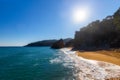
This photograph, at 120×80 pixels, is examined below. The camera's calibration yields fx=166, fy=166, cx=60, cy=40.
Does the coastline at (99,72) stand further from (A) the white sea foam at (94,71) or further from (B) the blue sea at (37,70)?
(B) the blue sea at (37,70)

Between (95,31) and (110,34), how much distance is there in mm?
15759

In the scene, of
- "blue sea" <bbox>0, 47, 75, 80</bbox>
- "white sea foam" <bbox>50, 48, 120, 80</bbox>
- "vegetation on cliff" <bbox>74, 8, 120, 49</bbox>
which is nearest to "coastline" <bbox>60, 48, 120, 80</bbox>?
"white sea foam" <bbox>50, 48, 120, 80</bbox>

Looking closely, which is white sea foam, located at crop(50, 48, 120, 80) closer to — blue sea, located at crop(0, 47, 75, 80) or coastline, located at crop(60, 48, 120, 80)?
coastline, located at crop(60, 48, 120, 80)

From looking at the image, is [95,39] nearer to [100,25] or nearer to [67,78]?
[100,25]

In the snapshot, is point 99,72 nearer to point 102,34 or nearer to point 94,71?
point 94,71

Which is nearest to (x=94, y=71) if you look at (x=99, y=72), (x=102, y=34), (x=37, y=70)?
(x=99, y=72)

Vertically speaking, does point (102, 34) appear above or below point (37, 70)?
above

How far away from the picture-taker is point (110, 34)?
9212 cm

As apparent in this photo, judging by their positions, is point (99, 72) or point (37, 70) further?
point (37, 70)

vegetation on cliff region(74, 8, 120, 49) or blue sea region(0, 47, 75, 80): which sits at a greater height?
vegetation on cliff region(74, 8, 120, 49)

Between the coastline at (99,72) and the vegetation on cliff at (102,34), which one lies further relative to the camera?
the vegetation on cliff at (102,34)

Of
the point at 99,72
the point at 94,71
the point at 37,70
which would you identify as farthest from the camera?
the point at 37,70

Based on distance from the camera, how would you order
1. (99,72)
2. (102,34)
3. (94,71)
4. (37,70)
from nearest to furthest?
(99,72) < (94,71) < (37,70) < (102,34)

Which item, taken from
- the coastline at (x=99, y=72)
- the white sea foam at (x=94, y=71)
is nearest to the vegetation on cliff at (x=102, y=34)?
the white sea foam at (x=94, y=71)
